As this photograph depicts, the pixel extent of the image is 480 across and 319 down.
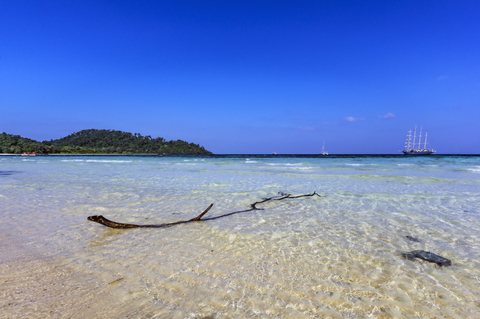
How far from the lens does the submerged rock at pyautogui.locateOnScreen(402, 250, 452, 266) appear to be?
3.26m

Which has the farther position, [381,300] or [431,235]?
Answer: [431,235]

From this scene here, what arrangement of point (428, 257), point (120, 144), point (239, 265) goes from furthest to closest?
point (120, 144), point (428, 257), point (239, 265)

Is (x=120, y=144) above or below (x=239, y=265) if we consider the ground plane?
above

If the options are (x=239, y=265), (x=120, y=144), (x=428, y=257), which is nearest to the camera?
(x=239, y=265)

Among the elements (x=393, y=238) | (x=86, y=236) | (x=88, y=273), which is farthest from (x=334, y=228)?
(x=86, y=236)

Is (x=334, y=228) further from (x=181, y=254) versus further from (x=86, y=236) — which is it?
(x=86, y=236)

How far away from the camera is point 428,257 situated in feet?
11.2

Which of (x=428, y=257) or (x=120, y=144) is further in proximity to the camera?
(x=120, y=144)

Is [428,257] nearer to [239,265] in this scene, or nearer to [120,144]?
[239,265]

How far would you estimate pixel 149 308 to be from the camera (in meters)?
2.21

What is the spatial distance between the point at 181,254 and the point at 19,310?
1.70m

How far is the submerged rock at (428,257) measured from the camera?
3.26 m

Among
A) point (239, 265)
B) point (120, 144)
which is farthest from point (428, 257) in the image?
point (120, 144)

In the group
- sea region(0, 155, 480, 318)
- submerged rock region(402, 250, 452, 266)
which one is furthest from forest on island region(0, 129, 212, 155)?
submerged rock region(402, 250, 452, 266)
